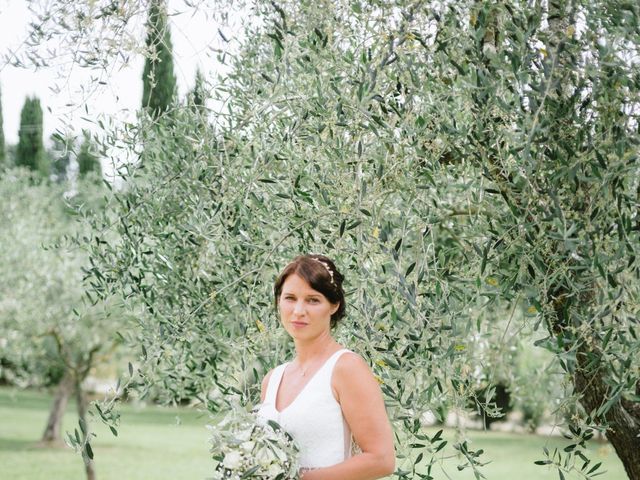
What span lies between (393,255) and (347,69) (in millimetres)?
1066

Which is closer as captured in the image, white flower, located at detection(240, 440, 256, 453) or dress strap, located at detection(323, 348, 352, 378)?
white flower, located at detection(240, 440, 256, 453)

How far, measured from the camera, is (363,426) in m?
3.02

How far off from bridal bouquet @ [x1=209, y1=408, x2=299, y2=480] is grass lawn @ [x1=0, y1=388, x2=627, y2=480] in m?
16.9

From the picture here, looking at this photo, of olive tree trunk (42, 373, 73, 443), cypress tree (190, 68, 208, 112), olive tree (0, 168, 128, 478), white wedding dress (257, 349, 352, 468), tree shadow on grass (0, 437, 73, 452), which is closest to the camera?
white wedding dress (257, 349, 352, 468)

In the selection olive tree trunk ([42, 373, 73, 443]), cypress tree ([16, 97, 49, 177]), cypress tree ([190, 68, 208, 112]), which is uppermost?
cypress tree ([16, 97, 49, 177])

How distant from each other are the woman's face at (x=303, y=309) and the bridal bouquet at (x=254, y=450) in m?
0.36

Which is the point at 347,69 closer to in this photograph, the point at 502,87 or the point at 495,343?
the point at 502,87

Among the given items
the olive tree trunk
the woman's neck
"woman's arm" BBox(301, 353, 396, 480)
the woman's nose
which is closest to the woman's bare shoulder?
"woman's arm" BBox(301, 353, 396, 480)

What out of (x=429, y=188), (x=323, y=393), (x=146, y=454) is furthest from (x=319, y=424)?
(x=146, y=454)

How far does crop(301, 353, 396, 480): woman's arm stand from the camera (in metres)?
2.99

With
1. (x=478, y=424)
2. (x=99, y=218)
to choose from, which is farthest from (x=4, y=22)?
(x=478, y=424)

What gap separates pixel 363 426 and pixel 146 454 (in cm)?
2395

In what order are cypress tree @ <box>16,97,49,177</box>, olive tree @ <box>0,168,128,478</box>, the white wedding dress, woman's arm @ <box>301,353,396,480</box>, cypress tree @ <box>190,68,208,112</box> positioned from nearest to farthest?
1. woman's arm @ <box>301,353,396,480</box>
2. the white wedding dress
3. cypress tree @ <box>190,68,208,112</box>
4. olive tree @ <box>0,168,128,478</box>
5. cypress tree @ <box>16,97,49,177</box>

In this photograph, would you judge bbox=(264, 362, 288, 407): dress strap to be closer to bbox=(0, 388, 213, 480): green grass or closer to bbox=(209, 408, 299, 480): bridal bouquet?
bbox=(209, 408, 299, 480): bridal bouquet
